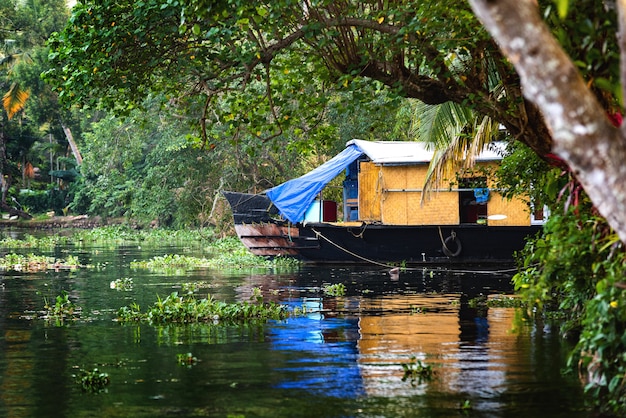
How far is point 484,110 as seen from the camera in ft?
42.0

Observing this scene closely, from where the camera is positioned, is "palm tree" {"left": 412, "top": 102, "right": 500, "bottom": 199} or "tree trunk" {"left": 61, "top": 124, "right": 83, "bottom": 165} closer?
"palm tree" {"left": 412, "top": 102, "right": 500, "bottom": 199}

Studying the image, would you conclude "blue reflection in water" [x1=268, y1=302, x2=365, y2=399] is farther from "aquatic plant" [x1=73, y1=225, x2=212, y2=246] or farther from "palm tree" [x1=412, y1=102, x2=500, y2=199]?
"aquatic plant" [x1=73, y1=225, x2=212, y2=246]

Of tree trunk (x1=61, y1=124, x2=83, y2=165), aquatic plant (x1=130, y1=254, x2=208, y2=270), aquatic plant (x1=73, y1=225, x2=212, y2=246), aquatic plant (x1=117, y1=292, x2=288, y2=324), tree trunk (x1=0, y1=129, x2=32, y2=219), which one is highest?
tree trunk (x1=61, y1=124, x2=83, y2=165)

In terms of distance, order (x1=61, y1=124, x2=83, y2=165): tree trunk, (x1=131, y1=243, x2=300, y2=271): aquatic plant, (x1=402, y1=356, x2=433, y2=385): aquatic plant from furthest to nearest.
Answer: (x1=61, y1=124, x2=83, y2=165): tree trunk → (x1=131, y1=243, x2=300, y2=271): aquatic plant → (x1=402, y1=356, x2=433, y2=385): aquatic plant

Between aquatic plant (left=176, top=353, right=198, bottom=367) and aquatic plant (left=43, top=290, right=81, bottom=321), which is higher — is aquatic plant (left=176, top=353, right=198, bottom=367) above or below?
below

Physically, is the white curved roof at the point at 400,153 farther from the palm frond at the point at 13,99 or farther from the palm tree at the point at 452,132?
the palm frond at the point at 13,99

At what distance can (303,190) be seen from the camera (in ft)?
88.2

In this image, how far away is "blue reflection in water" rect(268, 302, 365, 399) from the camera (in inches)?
357

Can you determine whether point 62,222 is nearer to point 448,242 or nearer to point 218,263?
point 218,263

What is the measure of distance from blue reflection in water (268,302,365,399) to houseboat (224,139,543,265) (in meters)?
11.2

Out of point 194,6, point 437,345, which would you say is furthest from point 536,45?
point 194,6

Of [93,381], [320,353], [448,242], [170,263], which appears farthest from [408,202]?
[93,381]

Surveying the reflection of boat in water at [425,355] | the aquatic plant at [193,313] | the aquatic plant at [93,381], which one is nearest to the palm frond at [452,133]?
the reflection of boat in water at [425,355]

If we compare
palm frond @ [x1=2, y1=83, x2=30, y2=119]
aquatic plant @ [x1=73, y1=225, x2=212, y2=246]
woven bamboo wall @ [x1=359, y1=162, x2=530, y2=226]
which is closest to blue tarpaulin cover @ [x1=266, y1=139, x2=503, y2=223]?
woven bamboo wall @ [x1=359, y1=162, x2=530, y2=226]
